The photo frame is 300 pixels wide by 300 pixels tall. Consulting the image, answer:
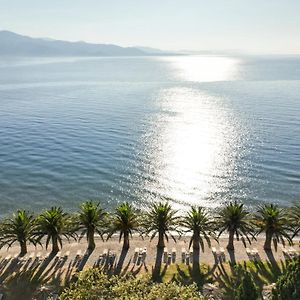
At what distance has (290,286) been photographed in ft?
85.3

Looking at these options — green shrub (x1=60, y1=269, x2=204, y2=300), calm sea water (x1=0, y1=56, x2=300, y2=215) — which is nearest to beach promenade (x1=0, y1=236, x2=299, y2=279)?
green shrub (x1=60, y1=269, x2=204, y2=300)

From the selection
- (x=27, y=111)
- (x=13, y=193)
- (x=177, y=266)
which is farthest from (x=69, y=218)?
(x=27, y=111)

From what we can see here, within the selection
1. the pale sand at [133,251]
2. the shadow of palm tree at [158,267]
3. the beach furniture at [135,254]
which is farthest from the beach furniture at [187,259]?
the beach furniture at [135,254]

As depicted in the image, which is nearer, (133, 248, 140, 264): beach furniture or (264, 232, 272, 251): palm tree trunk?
(133, 248, 140, 264): beach furniture

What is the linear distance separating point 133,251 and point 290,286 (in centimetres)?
1999

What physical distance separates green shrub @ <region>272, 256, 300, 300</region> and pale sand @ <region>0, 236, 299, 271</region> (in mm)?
11918

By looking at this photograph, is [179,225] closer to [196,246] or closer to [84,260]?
[196,246]

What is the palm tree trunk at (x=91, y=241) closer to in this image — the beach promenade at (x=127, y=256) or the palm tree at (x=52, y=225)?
the beach promenade at (x=127, y=256)

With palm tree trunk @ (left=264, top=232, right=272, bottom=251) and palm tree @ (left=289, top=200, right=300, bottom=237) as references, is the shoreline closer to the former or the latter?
palm tree trunk @ (left=264, top=232, right=272, bottom=251)

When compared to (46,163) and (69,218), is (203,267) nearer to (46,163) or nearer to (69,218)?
(69,218)

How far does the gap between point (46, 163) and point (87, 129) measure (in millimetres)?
28034

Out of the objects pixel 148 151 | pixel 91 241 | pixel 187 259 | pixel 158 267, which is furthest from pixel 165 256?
pixel 148 151

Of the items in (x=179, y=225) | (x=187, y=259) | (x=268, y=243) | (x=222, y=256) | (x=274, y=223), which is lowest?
(x=187, y=259)

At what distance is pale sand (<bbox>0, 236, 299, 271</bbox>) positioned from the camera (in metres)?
39.3
